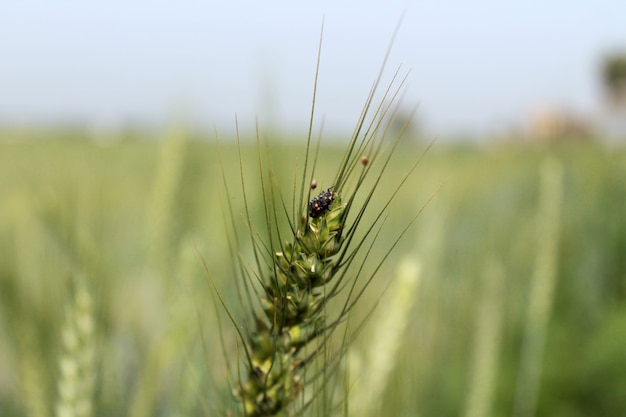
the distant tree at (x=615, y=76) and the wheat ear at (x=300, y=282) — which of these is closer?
the wheat ear at (x=300, y=282)

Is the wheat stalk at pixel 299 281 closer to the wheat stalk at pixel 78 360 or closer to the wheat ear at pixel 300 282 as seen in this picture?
the wheat ear at pixel 300 282

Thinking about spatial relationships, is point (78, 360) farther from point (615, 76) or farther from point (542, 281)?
point (615, 76)

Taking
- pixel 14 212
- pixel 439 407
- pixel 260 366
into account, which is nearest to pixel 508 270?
pixel 439 407

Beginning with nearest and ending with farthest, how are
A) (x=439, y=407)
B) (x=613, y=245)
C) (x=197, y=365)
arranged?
(x=197, y=365), (x=439, y=407), (x=613, y=245)

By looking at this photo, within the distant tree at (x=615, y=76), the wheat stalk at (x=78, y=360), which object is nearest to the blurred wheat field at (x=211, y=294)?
the wheat stalk at (x=78, y=360)

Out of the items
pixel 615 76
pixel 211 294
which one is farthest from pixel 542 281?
pixel 615 76

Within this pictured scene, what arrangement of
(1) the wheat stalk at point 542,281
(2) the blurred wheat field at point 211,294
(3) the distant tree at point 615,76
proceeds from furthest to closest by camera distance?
(3) the distant tree at point 615,76 → (1) the wheat stalk at point 542,281 → (2) the blurred wheat field at point 211,294

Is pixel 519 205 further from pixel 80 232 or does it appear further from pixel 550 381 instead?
pixel 80 232
